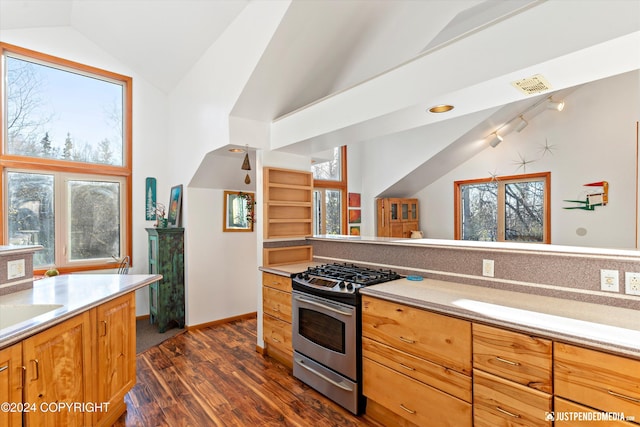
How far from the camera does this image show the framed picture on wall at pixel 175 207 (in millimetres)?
4168

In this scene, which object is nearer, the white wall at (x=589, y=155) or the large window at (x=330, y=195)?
the white wall at (x=589, y=155)

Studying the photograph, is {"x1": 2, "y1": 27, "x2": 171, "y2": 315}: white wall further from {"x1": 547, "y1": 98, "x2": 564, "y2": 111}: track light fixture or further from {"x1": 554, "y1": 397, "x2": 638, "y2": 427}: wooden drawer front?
{"x1": 547, "y1": 98, "x2": 564, "y2": 111}: track light fixture

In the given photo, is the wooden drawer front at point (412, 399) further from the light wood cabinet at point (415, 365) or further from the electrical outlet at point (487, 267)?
the electrical outlet at point (487, 267)

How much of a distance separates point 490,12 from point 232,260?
14.1 feet

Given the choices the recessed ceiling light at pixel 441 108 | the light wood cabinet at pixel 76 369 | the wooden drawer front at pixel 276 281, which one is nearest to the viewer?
the light wood cabinet at pixel 76 369

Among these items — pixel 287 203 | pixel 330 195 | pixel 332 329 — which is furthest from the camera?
pixel 330 195

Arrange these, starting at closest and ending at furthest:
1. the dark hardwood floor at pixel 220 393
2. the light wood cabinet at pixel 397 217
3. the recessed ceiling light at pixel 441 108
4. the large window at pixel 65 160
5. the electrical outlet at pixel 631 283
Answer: the electrical outlet at pixel 631 283, the recessed ceiling light at pixel 441 108, the dark hardwood floor at pixel 220 393, the large window at pixel 65 160, the light wood cabinet at pixel 397 217

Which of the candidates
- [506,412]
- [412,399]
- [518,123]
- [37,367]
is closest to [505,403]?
[506,412]

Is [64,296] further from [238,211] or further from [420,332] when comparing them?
[238,211]

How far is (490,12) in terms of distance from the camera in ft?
11.9

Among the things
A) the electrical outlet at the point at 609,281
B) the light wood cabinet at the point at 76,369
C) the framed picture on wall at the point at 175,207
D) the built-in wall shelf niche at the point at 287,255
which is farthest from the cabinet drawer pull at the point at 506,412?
the framed picture on wall at the point at 175,207

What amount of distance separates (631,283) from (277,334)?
2581 mm

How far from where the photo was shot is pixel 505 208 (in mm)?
5402

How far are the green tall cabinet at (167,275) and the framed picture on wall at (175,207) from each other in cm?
22
